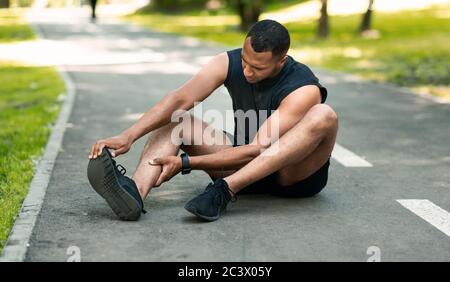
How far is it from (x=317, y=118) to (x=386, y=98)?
7153 mm

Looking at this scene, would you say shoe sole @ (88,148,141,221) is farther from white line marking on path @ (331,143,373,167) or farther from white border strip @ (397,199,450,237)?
white line marking on path @ (331,143,373,167)

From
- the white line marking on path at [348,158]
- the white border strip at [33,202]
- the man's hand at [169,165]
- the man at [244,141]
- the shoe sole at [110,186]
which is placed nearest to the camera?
the white border strip at [33,202]

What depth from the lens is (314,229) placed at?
16.1ft

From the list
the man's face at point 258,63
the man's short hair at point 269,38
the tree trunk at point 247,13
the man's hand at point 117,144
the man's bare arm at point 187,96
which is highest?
the man's short hair at point 269,38

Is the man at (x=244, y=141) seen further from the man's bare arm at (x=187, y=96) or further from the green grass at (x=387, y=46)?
the green grass at (x=387, y=46)

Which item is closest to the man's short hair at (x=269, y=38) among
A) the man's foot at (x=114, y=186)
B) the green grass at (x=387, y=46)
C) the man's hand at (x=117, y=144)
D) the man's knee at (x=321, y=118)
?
the man's knee at (x=321, y=118)

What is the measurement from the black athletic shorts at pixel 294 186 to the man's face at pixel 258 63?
0.74 meters

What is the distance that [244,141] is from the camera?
219 inches

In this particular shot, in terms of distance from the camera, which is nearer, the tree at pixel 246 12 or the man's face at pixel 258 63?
the man's face at pixel 258 63

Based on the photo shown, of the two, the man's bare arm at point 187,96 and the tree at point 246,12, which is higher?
the man's bare arm at point 187,96

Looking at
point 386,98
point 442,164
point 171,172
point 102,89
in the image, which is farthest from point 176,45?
point 171,172

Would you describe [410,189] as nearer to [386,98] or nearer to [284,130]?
[284,130]

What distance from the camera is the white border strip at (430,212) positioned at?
5.02 m
